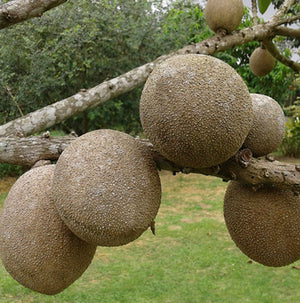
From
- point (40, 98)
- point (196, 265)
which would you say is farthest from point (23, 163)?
point (40, 98)

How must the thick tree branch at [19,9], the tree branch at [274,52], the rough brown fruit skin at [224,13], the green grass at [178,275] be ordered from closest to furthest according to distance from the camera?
1. the thick tree branch at [19,9]
2. the rough brown fruit skin at [224,13]
3. the tree branch at [274,52]
4. the green grass at [178,275]

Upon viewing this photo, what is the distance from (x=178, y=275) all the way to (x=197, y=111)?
296 centimetres

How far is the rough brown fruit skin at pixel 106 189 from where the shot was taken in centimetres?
72

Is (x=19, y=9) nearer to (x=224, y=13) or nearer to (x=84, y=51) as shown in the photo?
(x=224, y=13)

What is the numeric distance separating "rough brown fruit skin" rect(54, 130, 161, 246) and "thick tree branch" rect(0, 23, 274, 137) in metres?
0.81

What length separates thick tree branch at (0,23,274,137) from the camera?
1.57m

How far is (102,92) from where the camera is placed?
6.15 feet

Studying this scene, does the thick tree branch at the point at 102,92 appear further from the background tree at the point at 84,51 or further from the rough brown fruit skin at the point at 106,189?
the background tree at the point at 84,51

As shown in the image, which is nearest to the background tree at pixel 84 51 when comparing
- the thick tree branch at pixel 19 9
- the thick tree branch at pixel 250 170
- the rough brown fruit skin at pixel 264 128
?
the thick tree branch at pixel 19 9

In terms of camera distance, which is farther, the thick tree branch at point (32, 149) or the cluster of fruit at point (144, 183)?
the thick tree branch at point (32, 149)

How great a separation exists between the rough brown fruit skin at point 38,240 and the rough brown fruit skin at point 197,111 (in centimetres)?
31

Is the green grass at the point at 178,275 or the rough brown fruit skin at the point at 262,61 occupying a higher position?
the rough brown fruit skin at the point at 262,61

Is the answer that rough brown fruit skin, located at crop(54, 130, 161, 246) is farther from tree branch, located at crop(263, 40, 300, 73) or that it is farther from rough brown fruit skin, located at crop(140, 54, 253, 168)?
tree branch, located at crop(263, 40, 300, 73)

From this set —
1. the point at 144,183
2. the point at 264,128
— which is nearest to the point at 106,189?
the point at 144,183
